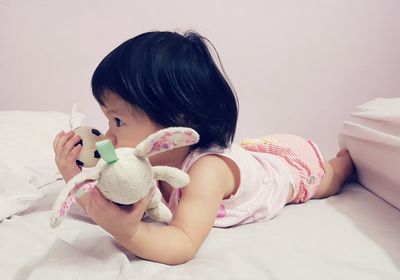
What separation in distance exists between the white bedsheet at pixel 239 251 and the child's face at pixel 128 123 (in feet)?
0.48

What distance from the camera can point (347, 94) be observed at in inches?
58.7

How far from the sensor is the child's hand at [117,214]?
1.56 feet

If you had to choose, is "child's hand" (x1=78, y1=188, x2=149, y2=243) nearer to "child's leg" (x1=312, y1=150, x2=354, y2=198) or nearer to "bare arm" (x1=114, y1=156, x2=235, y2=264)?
"bare arm" (x1=114, y1=156, x2=235, y2=264)

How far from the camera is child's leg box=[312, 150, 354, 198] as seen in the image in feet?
3.08

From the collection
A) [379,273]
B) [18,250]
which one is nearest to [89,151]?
[18,250]

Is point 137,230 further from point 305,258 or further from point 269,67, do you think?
point 269,67

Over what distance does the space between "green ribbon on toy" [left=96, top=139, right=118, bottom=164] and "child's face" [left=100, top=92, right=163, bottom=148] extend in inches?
9.1

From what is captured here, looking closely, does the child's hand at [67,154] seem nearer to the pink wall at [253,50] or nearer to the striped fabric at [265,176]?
the striped fabric at [265,176]

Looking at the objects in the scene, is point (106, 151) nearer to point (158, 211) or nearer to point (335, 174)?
point (158, 211)

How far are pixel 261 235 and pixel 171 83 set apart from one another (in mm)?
278

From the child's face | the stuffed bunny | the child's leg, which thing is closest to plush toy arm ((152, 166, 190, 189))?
the stuffed bunny

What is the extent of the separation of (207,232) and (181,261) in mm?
68

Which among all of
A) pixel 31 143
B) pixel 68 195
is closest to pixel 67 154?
pixel 68 195

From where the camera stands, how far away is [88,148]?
2.16 ft
